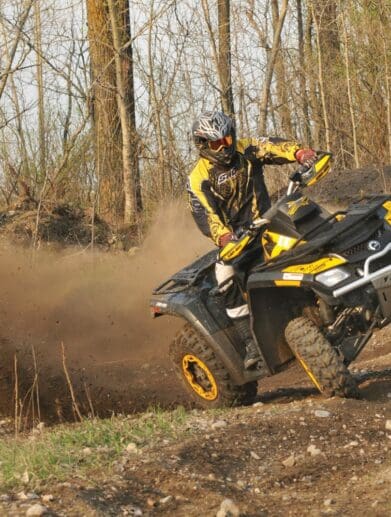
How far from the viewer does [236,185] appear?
7656 mm

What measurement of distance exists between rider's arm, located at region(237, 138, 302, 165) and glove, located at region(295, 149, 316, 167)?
21 centimetres

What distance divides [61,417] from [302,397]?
7.71ft

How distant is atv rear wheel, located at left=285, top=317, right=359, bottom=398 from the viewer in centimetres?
638

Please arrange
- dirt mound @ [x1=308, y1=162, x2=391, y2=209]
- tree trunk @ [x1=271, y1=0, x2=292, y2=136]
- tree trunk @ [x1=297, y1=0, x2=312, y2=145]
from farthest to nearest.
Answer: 1. tree trunk @ [x1=297, y1=0, x2=312, y2=145]
2. tree trunk @ [x1=271, y1=0, x2=292, y2=136]
3. dirt mound @ [x1=308, y1=162, x2=391, y2=209]

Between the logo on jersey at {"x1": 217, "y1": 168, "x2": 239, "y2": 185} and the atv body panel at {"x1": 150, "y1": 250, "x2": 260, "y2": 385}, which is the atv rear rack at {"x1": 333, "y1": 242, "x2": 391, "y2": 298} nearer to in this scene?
the atv body panel at {"x1": 150, "y1": 250, "x2": 260, "y2": 385}

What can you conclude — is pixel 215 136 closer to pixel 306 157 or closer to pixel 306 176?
pixel 306 157

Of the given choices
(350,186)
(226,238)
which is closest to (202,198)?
(226,238)

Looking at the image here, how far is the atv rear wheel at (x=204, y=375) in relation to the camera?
752cm

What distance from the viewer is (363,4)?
61.2 feet

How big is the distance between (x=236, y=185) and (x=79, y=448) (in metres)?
2.95

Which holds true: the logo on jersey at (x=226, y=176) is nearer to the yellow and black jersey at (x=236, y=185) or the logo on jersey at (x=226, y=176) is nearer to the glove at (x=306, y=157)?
the yellow and black jersey at (x=236, y=185)

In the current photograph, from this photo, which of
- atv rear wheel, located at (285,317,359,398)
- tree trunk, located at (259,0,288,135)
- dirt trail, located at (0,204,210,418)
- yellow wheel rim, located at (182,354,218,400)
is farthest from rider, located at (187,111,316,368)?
tree trunk, located at (259,0,288,135)

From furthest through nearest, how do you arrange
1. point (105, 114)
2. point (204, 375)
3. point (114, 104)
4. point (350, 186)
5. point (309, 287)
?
point (350, 186) → point (114, 104) → point (105, 114) → point (204, 375) → point (309, 287)

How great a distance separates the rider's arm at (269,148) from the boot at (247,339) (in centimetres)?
129
